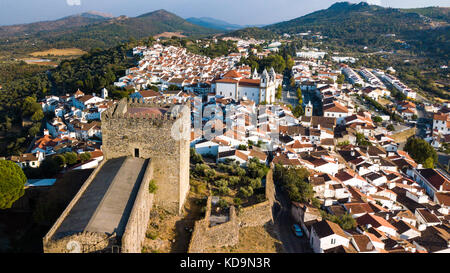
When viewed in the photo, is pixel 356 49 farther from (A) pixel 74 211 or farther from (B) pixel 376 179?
(A) pixel 74 211

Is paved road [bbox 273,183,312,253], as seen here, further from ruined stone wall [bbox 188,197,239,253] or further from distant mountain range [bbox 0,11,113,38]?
distant mountain range [bbox 0,11,113,38]

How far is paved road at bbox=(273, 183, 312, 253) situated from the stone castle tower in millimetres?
5876

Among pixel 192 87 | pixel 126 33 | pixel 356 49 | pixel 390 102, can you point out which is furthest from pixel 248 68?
pixel 126 33

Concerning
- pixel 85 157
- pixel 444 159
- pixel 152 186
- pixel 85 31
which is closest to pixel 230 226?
pixel 152 186

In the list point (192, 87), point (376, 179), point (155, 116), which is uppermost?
point (155, 116)

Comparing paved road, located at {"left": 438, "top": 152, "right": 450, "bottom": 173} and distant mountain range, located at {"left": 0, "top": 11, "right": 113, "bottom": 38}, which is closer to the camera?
paved road, located at {"left": 438, "top": 152, "right": 450, "bottom": 173}

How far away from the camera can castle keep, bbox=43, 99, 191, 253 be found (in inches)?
277

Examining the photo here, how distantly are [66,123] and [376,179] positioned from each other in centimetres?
2556

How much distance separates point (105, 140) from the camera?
1005 cm

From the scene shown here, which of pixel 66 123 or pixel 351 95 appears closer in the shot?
pixel 66 123

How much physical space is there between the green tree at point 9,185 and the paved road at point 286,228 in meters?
10.1

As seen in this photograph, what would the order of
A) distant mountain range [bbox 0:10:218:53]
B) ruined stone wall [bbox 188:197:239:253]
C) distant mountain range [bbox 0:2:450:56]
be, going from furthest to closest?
distant mountain range [bbox 0:10:218:53]
distant mountain range [bbox 0:2:450:56]
ruined stone wall [bbox 188:197:239:253]

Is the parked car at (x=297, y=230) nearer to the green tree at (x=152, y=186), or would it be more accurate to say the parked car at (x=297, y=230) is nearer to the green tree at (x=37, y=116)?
the green tree at (x=152, y=186)

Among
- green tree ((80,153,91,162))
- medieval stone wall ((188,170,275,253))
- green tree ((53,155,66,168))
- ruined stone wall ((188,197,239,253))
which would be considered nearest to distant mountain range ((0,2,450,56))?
green tree ((80,153,91,162))
